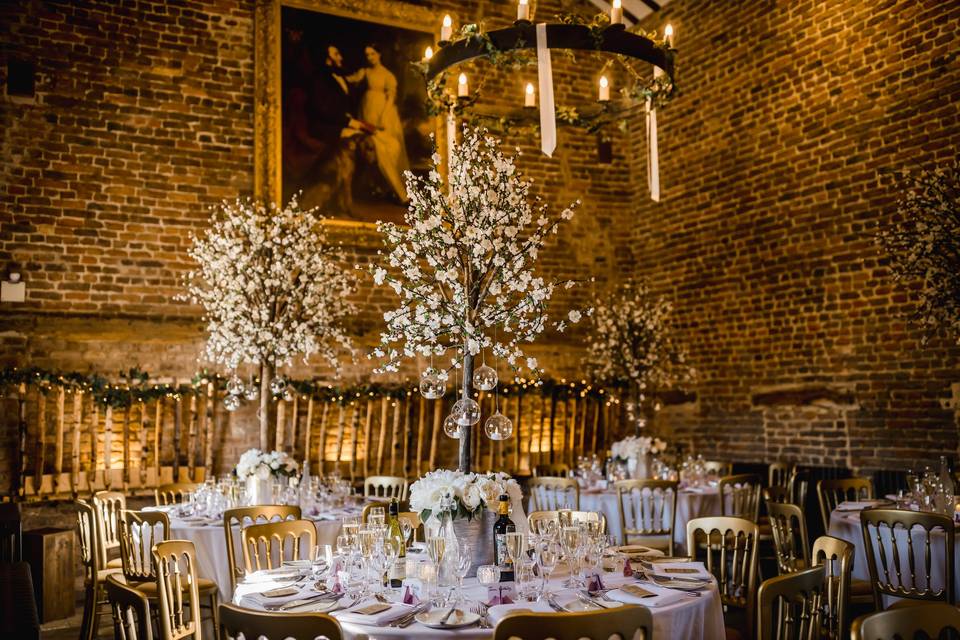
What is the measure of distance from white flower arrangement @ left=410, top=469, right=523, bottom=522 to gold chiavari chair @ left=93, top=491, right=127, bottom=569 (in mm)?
2658

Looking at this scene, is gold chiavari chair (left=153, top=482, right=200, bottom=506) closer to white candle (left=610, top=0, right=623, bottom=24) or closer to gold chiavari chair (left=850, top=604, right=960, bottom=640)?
white candle (left=610, top=0, right=623, bottom=24)

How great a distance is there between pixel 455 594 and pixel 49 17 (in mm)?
7026

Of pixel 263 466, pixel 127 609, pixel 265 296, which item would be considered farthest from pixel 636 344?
pixel 127 609

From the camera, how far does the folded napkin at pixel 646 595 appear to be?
9.96ft

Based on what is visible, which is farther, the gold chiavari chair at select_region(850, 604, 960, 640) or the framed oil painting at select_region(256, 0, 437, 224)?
the framed oil painting at select_region(256, 0, 437, 224)

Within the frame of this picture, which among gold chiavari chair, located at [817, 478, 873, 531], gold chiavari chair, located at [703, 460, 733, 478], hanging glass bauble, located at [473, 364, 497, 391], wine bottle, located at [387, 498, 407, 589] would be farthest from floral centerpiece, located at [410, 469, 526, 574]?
gold chiavari chair, located at [703, 460, 733, 478]

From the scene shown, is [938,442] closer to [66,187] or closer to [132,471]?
[132,471]

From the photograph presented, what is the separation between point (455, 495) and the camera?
3.48 metres

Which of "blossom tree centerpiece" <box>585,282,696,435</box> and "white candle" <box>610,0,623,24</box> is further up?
"white candle" <box>610,0,623,24</box>

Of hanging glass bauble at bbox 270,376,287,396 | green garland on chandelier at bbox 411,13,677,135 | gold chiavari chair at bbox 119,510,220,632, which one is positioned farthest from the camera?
hanging glass bauble at bbox 270,376,287,396

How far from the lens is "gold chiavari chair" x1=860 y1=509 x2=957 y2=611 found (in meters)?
4.16

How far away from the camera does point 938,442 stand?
21.9 ft

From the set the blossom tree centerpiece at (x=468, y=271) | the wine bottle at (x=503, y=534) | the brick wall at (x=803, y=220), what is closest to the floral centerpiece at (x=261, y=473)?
the blossom tree centerpiece at (x=468, y=271)

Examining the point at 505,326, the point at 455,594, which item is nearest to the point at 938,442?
the point at 505,326
